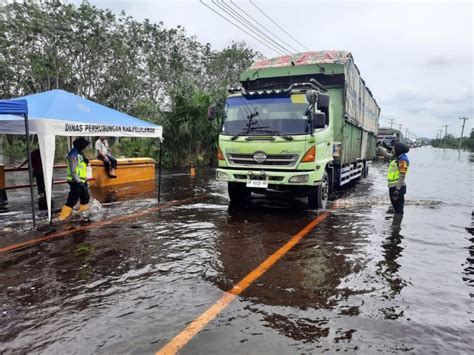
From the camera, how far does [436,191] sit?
12.8 meters

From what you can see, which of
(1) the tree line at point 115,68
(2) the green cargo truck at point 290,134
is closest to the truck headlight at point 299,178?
(2) the green cargo truck at point 290,134

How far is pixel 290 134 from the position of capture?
7.63 m

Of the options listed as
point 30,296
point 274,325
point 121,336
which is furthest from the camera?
point 30,296

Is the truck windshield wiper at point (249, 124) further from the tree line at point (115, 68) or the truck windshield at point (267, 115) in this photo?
the tree line at point (115, 68)

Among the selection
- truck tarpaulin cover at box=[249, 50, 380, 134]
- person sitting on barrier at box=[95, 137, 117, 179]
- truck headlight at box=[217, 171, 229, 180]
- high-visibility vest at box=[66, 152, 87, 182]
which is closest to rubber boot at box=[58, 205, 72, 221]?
high-visibility vest at box=[66, 152, 87, 182]

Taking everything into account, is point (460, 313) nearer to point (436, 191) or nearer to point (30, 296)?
point (30, 296)

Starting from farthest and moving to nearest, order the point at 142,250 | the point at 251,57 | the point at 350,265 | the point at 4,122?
1. the point at 251,57
2. the point at 4,122
3. the point at 142,250
4. the point at 350,265

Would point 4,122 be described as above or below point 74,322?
above

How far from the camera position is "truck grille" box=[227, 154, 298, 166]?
758cm

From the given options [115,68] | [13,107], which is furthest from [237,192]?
[115,68]

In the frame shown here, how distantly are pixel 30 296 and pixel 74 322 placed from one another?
2.89 feet

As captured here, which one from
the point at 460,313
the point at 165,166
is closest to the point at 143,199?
the point at 460,313

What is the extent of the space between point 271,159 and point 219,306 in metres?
4.49

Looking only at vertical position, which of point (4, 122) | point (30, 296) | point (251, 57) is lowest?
point (30, 296)
